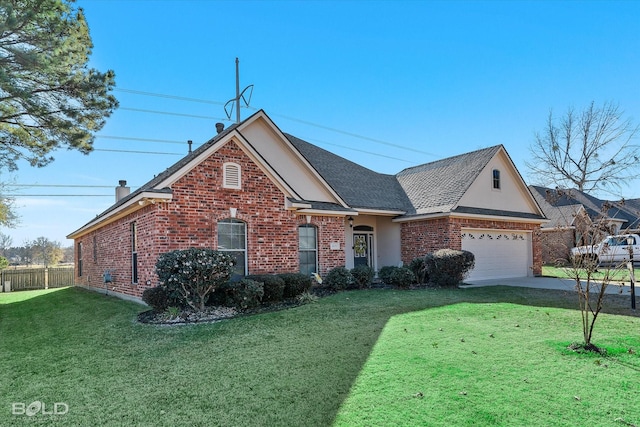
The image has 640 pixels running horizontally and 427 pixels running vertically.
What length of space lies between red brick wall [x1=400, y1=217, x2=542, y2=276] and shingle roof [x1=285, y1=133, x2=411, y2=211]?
116cm

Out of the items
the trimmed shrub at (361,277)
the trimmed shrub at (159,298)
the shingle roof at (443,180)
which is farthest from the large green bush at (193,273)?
the shingle roof at (443,180)

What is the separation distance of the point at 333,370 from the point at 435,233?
12.3 metres

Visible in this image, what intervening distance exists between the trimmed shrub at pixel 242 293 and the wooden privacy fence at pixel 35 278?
2070 centimetres

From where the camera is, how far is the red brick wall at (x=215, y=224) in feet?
36.3

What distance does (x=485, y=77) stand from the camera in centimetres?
1805

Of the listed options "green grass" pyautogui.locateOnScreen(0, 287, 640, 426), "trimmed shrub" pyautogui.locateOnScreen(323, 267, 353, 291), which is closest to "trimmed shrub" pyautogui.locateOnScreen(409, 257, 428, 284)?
"trimmed shrub" pyautogui.locateOnScreen(323, 267, 353, 291)

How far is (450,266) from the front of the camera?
1461cm

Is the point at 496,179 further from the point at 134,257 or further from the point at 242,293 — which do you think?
the point at 134,257

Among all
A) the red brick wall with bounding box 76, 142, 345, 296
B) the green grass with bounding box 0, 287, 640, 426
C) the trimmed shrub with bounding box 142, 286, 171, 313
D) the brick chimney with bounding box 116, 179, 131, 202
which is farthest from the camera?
the brick chimney with bounding box 116, 179, 131, 202

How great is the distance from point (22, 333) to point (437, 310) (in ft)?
31.5

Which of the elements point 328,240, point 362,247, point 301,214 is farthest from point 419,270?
point 301,214

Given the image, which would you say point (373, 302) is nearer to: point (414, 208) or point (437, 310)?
point (437, 310)

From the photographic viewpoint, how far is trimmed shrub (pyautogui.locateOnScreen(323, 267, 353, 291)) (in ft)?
46.3

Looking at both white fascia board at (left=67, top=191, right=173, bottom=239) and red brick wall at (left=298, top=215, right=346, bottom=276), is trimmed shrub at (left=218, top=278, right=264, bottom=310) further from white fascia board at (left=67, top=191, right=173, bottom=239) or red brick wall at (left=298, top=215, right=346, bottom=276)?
red brick wall at (left=298, top=215, right=346, bottom=276)
